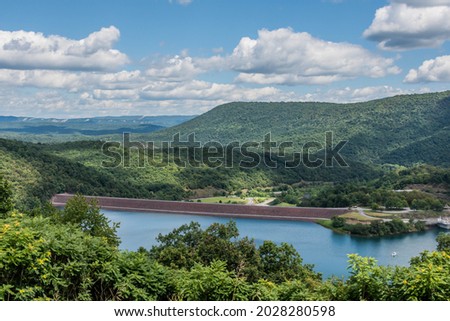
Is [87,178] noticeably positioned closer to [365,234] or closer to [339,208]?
[339,208]

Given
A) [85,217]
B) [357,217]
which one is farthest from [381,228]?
[85,217]

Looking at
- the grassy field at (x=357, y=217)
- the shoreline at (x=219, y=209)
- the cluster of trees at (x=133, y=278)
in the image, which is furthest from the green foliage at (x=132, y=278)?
the shoreline at (x=219, y=209)

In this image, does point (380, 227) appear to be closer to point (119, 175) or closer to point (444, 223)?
point (444, 223)

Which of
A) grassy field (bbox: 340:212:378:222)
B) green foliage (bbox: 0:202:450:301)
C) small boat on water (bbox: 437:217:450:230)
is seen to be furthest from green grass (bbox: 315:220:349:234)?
green foliage (bbox: 0:202:450:301)

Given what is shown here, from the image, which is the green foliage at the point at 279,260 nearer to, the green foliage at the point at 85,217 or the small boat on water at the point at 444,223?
the green foliage at the point at 85,217

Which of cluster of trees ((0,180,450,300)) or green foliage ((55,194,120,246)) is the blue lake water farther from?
cluster of trees ((0,180,450,300))

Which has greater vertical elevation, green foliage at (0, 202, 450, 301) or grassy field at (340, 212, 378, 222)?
green foliage at (0, 202, 450, 301)

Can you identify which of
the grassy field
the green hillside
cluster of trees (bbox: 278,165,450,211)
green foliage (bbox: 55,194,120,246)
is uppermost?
the green hillside
